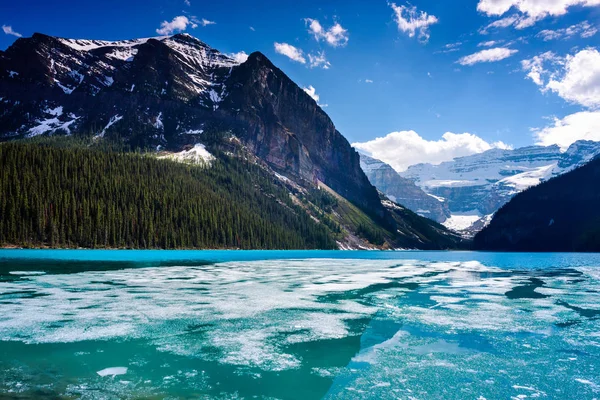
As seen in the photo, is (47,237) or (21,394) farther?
(47,237)

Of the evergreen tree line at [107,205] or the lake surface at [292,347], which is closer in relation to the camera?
the lake surface at [292,347]

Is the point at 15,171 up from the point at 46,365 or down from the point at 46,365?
up

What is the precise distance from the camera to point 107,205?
451ft

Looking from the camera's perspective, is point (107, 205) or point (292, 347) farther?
point (107, 205)

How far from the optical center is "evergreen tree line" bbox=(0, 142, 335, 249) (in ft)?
390

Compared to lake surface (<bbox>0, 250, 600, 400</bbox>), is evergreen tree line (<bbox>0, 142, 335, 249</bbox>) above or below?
above

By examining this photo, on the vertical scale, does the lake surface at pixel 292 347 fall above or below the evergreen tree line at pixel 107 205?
below

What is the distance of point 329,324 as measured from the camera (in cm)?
1744

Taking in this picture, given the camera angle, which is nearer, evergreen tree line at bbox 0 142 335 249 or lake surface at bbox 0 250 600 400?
lake surface at bbox 0 250 600 400

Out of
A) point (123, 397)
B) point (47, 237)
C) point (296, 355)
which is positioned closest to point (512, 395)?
point (296, 355)

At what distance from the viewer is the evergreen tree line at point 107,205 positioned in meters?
119

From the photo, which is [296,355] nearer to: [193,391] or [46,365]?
[193,391]

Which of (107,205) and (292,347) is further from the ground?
→ (107,205)

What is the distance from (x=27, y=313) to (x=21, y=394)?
1168cm
